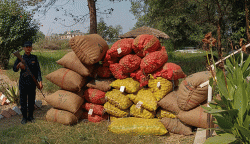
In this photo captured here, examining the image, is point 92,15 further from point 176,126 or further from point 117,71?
point 176,126

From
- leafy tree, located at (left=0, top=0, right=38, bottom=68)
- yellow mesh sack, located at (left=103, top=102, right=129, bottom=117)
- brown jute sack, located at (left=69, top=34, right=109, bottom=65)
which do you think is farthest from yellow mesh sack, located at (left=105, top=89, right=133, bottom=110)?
leafy tree, located at (left=0, top=0, right=38, bottom=68)

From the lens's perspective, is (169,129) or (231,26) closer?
(169,129)

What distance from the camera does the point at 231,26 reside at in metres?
9.25

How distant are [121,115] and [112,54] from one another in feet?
3.93

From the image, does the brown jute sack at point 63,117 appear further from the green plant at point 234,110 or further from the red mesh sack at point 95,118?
the green plant at point 234,110

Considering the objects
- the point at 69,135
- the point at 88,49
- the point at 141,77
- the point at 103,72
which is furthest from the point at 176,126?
the point at 88,49

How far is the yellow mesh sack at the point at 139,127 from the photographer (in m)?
3.34

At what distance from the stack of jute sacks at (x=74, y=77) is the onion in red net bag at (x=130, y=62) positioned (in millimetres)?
464

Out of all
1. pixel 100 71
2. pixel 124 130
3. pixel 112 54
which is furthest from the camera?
pixel 100 71

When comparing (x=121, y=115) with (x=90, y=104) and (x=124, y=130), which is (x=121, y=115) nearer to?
(x=124, y=130)

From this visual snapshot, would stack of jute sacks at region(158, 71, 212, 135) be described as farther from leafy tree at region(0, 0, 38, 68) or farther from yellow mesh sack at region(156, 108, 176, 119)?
leafy tree at region(0, 0, 38, 68)

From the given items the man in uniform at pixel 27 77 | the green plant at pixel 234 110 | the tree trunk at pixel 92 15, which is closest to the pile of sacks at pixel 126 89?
the man in uniform at pixel 27 77

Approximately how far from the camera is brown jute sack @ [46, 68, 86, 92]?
12.8 feet

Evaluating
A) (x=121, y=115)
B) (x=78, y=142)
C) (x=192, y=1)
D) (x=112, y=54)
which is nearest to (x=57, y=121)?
(x=78, y=142)
